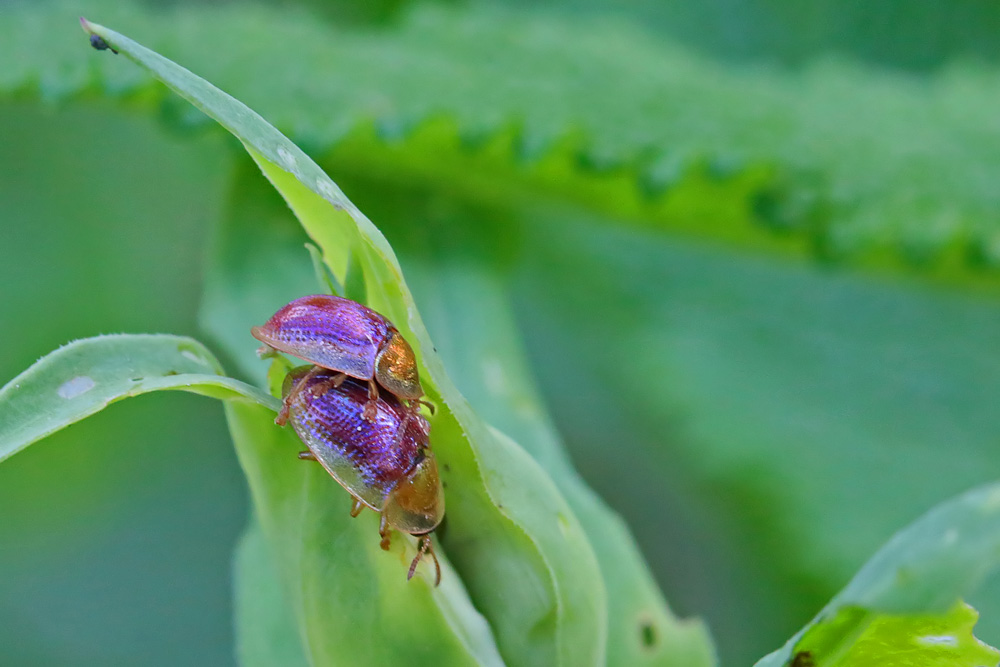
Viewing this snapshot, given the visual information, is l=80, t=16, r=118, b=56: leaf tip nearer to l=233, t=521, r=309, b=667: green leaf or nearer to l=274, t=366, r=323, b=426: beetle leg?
l=274, t=366, r=323, b=426: beetle leg

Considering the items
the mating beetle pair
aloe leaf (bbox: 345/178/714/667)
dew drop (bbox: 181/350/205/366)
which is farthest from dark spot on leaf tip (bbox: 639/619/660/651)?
dew drop (bbox: 181/350/205/366)

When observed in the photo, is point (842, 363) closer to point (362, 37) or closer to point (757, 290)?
point (757, 290)

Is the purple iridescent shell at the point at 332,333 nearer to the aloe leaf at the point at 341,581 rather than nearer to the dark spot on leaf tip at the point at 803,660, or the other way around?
the aloe leaf at the point at 341,581

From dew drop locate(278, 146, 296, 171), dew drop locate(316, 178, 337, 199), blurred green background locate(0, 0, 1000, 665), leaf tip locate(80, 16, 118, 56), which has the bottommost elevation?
blurred green background locate(0, 0, 1000, 665)

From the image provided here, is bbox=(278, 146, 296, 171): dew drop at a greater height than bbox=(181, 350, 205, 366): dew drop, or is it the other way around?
bbox=(278, 146, 296, 171): dew drop

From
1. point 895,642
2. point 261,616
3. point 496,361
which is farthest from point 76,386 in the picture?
point 496,361

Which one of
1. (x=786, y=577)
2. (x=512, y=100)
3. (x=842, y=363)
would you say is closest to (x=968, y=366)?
(x=842, y=363)

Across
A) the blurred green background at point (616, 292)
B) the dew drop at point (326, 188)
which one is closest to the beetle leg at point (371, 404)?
the dew drop at point (326, 188)

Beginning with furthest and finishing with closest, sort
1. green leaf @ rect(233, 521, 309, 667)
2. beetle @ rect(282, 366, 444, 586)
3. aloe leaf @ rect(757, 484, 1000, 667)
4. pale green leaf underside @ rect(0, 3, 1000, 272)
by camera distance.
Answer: pale green leaf underside @ rect(0, 3, 1000, 272) → green leaf @ rect(233, 521, 309, 667) → beetle @ rect(282, 366, 444, 586) → aloe leaf @ rect(757, 484, 1000, 667)
